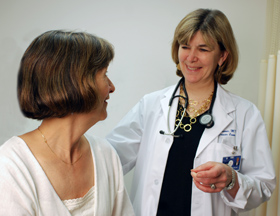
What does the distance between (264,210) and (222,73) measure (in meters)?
0.99

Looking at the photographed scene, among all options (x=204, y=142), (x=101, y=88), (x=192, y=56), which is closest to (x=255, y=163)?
(x=204, y=142)

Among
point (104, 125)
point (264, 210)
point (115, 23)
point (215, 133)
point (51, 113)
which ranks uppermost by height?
point (115, 23)

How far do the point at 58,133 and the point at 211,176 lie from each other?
616mm

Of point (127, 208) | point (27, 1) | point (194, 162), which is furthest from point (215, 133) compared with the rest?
point (27, 1)

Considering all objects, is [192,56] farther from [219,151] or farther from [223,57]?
[219,151]

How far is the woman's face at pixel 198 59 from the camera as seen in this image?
1.58m

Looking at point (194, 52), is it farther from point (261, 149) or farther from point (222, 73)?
point (261, 149)

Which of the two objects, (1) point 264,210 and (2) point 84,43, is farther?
(1) point 264,210

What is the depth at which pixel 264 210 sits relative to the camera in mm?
2113

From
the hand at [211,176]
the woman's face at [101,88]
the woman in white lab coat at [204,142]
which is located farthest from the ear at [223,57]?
the woman's face at [101,88]

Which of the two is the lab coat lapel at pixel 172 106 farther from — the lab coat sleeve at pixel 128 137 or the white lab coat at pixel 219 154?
the lab coat sleeve at pixel 128 137

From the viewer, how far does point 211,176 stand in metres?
1.32

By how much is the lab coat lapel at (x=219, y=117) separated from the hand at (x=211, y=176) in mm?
186

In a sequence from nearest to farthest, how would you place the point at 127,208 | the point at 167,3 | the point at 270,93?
the point at 127,208
the point at 270,93
the point at 167,3
